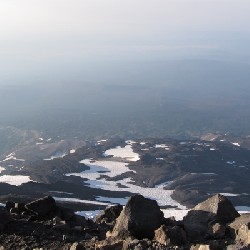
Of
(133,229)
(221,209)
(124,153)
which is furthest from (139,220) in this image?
(124,153)

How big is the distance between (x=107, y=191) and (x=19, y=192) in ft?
40.4

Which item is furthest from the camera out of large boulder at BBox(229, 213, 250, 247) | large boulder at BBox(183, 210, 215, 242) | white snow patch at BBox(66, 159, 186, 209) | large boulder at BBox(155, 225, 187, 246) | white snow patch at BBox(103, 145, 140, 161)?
white snow patch at BBox(103, 145, 140, 161)

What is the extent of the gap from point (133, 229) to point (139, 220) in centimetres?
32

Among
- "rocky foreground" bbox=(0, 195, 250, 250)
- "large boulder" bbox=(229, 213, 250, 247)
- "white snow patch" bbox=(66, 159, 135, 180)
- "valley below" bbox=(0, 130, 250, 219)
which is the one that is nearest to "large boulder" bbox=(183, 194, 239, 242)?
"rocky foreground" bbox=(0, 195, 250, 250)

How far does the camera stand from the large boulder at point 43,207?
17.0 m

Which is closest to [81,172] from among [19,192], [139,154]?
[139,154]

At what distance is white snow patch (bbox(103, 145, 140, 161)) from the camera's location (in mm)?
111338

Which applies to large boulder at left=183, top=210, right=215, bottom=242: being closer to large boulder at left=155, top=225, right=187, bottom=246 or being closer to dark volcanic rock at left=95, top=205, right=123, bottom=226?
large boulder at left=155, top=225, right=187, bottom=246

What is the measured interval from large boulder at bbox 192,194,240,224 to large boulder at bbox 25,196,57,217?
490 cm

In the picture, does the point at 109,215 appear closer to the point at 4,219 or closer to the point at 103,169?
the point at 4,219

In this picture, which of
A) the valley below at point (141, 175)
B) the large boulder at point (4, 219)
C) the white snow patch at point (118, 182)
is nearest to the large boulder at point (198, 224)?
the large boulder at point (4, 219)

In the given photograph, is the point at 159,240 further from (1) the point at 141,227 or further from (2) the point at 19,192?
(2) the point at 19,192

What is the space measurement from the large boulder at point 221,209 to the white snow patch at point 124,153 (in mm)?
92888

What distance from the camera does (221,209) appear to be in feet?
51.6
